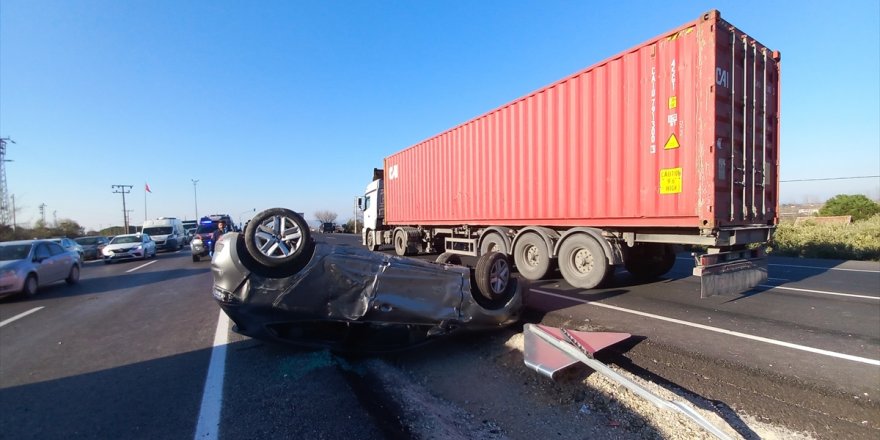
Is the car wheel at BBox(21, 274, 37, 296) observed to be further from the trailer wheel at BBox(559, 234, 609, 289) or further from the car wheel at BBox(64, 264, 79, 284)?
the trailer wheel at BBox(559, 234, 609, 289)

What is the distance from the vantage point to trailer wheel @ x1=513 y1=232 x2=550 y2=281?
27.5 ft

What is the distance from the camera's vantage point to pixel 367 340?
4090 mm

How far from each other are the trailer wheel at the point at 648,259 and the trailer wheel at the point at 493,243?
2.74 meters

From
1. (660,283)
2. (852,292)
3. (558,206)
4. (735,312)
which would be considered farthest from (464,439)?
(852,292)

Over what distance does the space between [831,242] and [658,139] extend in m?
14.8

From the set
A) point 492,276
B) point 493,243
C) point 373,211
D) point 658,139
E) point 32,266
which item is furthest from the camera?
point 373,211

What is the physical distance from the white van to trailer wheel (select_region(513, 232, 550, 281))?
2575 cm

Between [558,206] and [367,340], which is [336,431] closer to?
[367,340]

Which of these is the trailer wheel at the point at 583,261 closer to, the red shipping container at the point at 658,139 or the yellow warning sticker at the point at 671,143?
the red shipping container at the point at 658,139

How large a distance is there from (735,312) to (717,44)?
379 cm

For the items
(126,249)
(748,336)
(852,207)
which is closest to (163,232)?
(126,249)

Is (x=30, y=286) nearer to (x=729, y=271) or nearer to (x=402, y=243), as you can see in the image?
(x=402, y=243)

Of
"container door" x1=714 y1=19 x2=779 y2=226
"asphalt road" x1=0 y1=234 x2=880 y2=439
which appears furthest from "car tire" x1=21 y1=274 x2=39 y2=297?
"container door" x1=714 y1=19 x2=779 y2=226

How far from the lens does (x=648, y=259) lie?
824 centimetres
